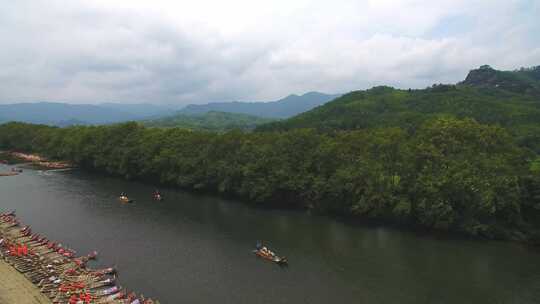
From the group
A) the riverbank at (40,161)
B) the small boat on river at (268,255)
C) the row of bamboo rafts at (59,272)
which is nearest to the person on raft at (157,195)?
the row of bamboo rafts at (59,272)

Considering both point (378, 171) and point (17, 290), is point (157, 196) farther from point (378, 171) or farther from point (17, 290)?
point (378, 171)

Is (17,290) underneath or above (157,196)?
above

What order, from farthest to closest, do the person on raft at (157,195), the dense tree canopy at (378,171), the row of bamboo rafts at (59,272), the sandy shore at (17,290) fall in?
1. the person on raft at (157,195)
2. the dense tree canopy at (378,171)
3. the row of bamboo rafts at (59,272)
4. the sandy shore at (17,290)

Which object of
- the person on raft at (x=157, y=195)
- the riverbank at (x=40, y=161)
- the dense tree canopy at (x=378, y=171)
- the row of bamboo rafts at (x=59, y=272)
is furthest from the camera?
the riverbank at (x=40, y=161)

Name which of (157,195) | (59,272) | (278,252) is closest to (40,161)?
(157,195)

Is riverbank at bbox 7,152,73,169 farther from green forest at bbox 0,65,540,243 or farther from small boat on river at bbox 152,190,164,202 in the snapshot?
small boat on river at bbox 152,190,164,202

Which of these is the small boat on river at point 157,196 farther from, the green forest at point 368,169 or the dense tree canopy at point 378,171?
the green forest at point 368,169

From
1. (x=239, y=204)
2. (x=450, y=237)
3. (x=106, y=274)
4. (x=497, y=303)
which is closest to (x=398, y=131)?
(x=450, y=237)

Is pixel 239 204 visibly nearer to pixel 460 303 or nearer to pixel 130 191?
pixel 130 191
